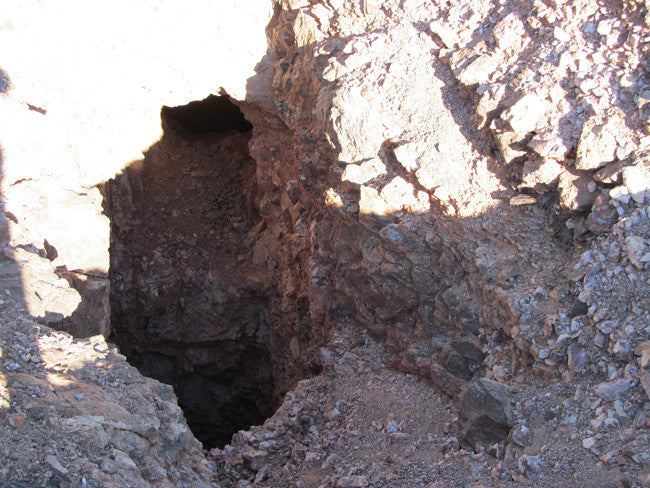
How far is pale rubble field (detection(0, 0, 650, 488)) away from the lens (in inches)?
160

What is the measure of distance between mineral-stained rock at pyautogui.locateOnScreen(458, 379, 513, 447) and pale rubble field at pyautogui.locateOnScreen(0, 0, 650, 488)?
0.02 metres

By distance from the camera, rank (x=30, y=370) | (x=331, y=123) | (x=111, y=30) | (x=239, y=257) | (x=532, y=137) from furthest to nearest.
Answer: (x=239, y=257), (x=111, y=30), (x=331, y=123), (x=532, y=137), (x=30, y=370)

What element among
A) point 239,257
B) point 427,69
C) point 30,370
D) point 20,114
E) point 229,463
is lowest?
point 229,463

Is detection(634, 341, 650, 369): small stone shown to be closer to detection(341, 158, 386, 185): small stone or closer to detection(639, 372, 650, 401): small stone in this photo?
detection(639, 372, 650, 401): small stone

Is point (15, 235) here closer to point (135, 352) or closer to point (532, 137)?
point (135, 352)

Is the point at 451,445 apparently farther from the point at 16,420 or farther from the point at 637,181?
the point at 16,420

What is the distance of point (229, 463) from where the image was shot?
5637 millimetres

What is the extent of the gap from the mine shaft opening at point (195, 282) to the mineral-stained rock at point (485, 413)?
4.07 m

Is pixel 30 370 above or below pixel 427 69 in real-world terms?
below

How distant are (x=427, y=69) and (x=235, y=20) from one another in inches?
102

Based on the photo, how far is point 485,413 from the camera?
4.52 metres

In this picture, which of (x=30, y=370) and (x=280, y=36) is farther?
(x=280, y=36)

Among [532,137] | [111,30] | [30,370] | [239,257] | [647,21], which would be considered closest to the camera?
[30,370]

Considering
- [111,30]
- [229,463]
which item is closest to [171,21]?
[111,30]
